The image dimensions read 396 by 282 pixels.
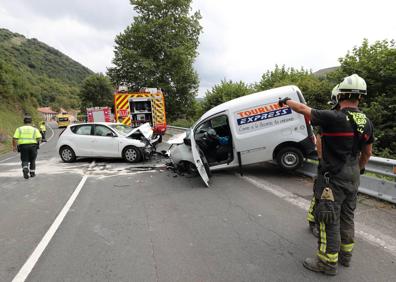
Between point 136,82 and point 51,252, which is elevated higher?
point 136,82

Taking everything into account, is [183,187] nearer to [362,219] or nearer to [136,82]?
[362,219]

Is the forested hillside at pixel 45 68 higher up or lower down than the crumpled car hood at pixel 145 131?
higher up

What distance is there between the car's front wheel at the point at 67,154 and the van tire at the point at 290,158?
298 inches

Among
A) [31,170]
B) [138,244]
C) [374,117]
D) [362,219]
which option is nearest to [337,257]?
[362,219]

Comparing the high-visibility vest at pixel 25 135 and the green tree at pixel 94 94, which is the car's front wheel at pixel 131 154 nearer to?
the high-visibility vest at pixel 25 135

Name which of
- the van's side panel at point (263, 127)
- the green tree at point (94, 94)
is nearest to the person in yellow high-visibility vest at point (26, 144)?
the van's side panel at point (263, 127)

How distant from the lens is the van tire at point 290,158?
23.1ft

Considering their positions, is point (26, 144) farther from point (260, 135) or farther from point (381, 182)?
point (381, 182)

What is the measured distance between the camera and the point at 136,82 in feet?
102

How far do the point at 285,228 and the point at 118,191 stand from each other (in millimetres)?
3896

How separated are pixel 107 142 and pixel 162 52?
2233cm

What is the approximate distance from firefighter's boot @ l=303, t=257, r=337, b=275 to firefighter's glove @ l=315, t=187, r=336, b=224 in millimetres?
452

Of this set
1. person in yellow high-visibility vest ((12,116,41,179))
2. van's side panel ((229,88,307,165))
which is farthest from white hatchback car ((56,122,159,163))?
van's side panel ((229,88,307,165))

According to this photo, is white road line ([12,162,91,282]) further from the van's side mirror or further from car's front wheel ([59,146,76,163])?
car's front wheel ([59,146,76,163])
